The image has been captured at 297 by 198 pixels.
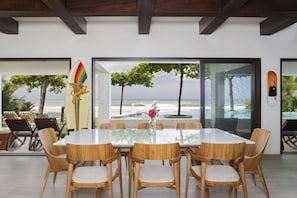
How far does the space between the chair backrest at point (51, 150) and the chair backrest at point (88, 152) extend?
0.63 m

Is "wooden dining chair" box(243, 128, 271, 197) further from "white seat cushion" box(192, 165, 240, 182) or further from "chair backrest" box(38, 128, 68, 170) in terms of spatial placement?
"chair backrest" box(38, 128, 68, 170)

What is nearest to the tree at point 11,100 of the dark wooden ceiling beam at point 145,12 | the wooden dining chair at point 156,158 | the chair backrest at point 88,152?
the dark wooden ceiling beam at point 145,12

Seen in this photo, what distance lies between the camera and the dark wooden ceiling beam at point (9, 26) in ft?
16.8

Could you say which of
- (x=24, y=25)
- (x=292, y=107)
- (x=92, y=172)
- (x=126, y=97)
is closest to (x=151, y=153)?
(x=92, y=172)

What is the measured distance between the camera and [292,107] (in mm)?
10258

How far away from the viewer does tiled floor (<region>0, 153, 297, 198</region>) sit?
11.6 feet

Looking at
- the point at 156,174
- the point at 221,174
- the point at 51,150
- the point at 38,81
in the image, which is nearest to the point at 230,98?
the point at 221,174

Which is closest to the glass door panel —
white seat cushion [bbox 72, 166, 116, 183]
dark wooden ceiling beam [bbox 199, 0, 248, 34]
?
dark wooden ceiling beam [bbox 199, 0, 248, 34]

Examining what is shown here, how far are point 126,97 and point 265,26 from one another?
10.3 metres

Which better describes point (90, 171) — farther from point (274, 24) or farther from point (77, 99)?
point (274, 24)

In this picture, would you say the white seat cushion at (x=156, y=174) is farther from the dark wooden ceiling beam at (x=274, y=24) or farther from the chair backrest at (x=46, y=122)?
the chair backrest at (x=46, y=122)

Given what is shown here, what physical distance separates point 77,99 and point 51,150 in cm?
188

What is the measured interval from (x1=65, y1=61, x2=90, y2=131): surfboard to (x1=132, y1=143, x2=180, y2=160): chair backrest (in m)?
2.88

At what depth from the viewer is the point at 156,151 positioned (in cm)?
269
